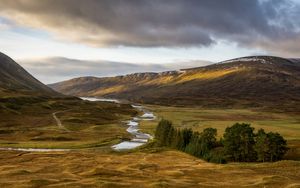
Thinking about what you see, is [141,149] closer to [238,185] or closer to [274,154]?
[274,154]

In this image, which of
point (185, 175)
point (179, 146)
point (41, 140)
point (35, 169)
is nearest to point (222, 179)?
point (185, 175)

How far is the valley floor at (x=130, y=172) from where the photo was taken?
241 feet

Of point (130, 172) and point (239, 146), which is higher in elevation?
point (239, 146)

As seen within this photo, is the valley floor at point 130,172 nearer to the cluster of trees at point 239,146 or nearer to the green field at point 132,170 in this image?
the green field at point 132,170

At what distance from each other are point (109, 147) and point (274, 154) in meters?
59.5

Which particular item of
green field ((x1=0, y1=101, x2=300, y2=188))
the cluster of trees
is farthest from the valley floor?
the cluster of trees

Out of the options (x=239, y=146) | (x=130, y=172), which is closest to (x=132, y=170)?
(x=130, y=172)

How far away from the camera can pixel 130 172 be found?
90.7 meters

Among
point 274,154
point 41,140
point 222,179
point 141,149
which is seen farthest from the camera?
point 41,140

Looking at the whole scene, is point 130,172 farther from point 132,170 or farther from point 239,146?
point 239,146

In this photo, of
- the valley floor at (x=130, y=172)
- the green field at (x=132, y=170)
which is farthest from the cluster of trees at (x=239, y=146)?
the valley floor at (x=130, y=172)

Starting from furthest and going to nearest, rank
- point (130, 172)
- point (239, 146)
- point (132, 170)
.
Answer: point (239, 146) → point (132, 170) → point (130, 172)

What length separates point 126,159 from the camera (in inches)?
4624

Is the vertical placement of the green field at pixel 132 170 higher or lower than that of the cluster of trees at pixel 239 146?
lower
